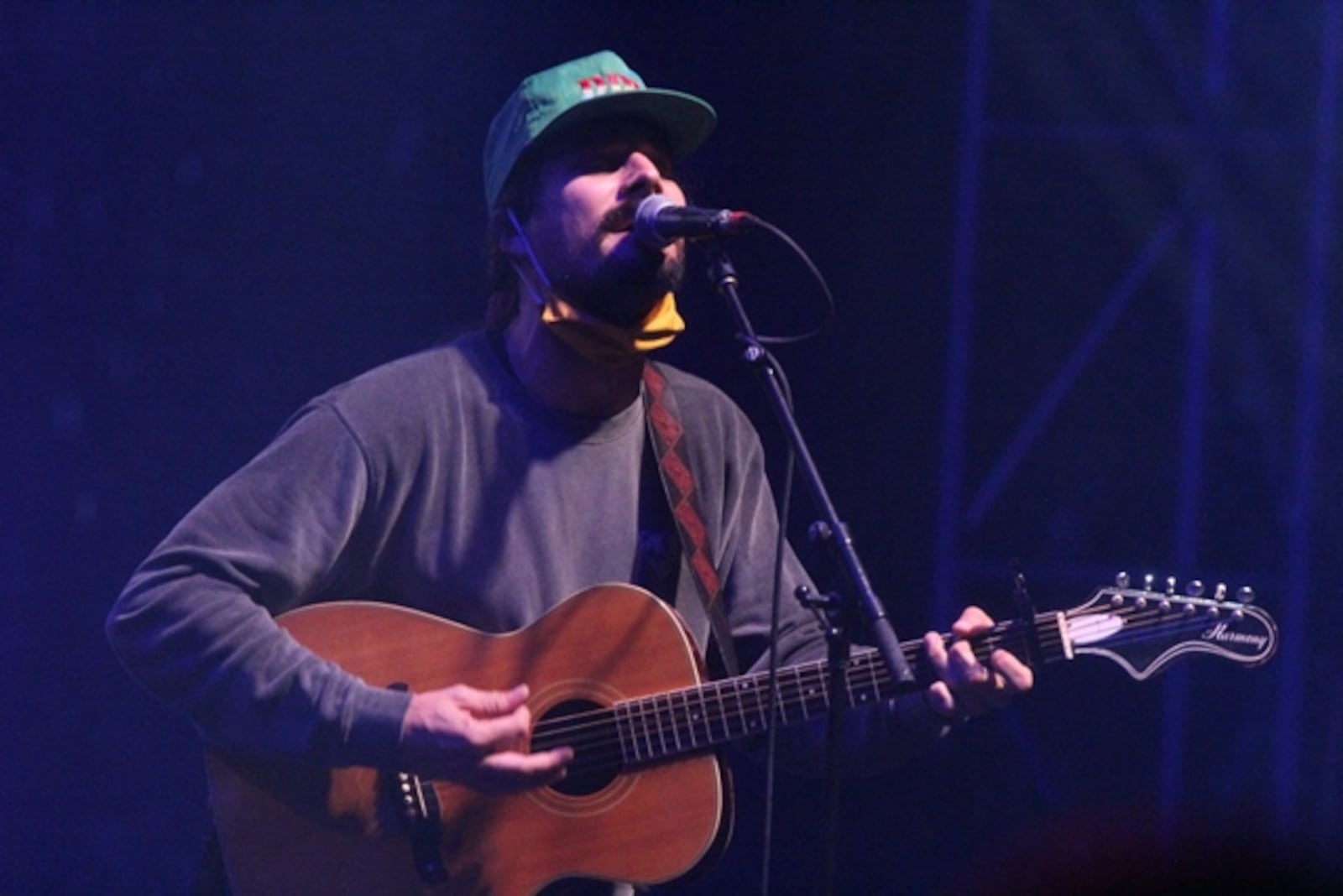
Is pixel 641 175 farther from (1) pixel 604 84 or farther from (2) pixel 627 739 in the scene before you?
(2) pixel 627 739

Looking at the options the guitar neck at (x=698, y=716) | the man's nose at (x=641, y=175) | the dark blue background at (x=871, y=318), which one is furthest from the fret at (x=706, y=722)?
the dark blue background at (x=871, y=318)

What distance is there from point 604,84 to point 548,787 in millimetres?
1325

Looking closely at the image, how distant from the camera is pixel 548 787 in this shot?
286 centimetres

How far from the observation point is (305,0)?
402cm

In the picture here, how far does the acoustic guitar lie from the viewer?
9.06 feet

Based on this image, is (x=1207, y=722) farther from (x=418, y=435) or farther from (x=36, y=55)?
(x=36, y=55)

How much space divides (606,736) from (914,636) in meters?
1.66

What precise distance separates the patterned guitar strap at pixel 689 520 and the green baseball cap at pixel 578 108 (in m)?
0.55

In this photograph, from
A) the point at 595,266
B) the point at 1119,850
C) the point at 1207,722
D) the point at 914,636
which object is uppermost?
the point at 595,266

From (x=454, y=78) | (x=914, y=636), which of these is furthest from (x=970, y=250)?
(x=454, y=78)

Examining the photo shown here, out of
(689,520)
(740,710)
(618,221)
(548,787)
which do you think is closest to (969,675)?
(740,710)

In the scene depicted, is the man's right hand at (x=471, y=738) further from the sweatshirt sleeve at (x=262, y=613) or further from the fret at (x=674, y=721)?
the fret at (x=674, y=721)

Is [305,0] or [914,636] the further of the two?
[914,636]

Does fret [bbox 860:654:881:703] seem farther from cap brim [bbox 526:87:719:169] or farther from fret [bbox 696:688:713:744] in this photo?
cap brim [bbox 526:87:719:169]
